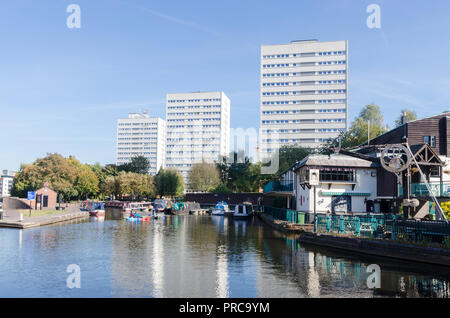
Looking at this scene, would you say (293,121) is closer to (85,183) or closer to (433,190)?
(85,183)

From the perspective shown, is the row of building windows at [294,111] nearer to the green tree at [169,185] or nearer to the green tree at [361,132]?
the green tree at [361,132]

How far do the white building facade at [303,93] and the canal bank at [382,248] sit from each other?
112 m

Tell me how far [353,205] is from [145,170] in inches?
4685

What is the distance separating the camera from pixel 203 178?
122250 millimetres

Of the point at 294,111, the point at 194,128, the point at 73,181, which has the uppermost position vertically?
the point at 294,111

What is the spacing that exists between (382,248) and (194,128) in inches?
6755

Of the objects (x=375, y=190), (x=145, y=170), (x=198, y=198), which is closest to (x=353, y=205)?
(x=375, y=190)

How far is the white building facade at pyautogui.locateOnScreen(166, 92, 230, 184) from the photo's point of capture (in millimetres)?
192125

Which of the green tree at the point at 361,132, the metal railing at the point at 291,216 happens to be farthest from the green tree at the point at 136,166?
the metal railing at the point at 291,216

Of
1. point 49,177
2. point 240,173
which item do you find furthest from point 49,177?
point 240,173

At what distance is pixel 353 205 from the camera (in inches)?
1736

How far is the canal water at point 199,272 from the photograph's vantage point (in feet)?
56.2

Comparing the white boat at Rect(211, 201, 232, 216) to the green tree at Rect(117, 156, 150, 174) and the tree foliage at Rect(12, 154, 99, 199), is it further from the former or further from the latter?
the green tree at Rect(117, 156, 150, 174)
